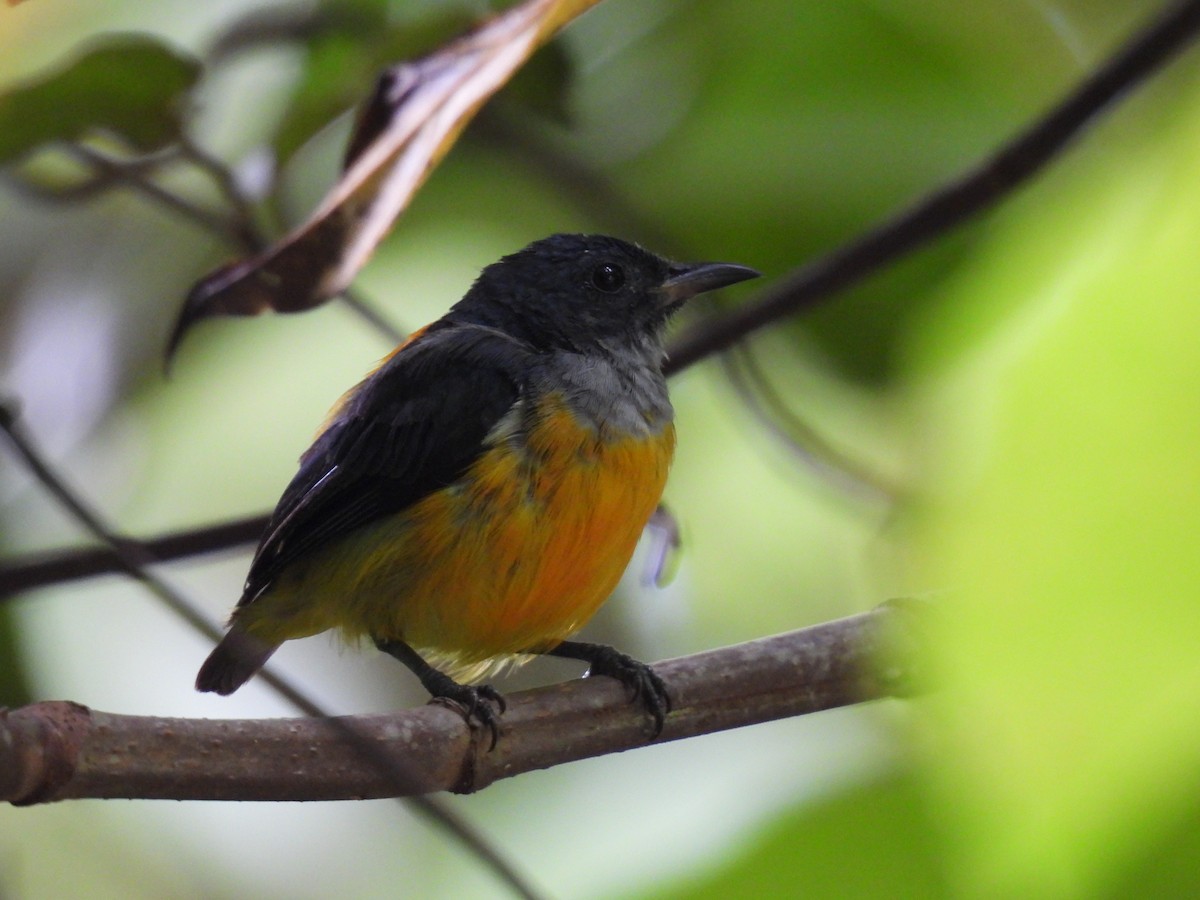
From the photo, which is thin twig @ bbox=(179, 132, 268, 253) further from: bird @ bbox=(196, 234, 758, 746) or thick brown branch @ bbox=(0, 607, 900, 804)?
thick brown branch @ bbox=(0, 607, 900, 804)

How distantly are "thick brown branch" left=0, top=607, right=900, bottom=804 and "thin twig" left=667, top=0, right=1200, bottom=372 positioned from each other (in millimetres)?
566

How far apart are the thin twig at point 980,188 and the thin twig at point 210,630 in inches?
40.2

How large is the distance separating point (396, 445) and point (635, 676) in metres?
0.86

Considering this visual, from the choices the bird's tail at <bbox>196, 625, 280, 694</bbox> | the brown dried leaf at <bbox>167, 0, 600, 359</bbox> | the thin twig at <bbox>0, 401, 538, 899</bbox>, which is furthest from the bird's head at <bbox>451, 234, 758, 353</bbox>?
the thin twig at <bbox>0, 401, 538, 899</bbox>

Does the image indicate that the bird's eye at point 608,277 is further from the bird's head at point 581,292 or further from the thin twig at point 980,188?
the thin twig at point 980,188

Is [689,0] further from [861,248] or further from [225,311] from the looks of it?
[225,311]

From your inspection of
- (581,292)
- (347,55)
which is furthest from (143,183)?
(581,292)

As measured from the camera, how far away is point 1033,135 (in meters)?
1.78

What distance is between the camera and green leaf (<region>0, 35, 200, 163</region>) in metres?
2.36

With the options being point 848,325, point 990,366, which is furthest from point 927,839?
point 848,325

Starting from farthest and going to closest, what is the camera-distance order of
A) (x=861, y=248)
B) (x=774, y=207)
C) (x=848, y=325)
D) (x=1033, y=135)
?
(x=774, y=207) → (x=848, y=325) → (x=861, y=248) → (x=1033, y=135)

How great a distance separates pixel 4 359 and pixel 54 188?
54 centimetres

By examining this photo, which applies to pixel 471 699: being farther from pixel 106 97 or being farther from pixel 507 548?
pixel 106 97

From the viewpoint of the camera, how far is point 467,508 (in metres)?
2.70
